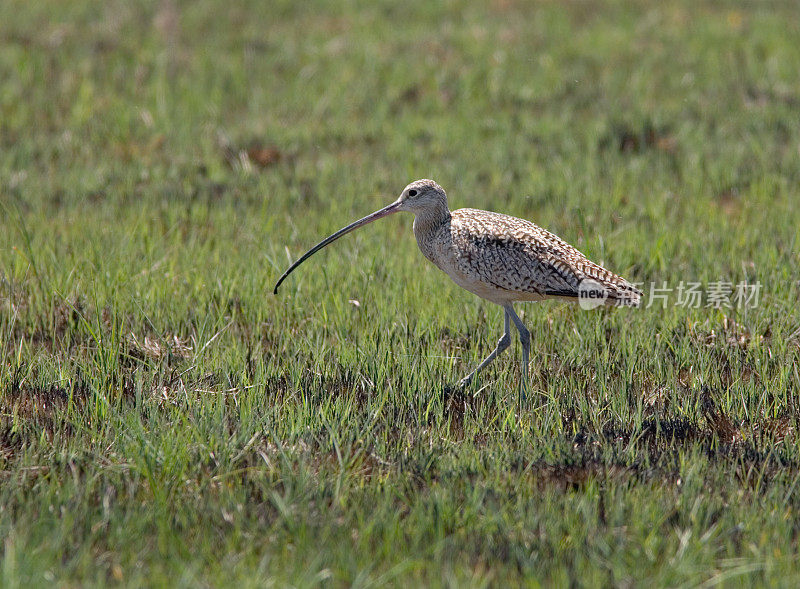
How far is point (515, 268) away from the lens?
569 centimetres

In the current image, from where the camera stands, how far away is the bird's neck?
6.12 metres

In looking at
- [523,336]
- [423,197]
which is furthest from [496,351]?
[423,197]

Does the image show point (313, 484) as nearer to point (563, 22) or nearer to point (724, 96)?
point (724, 96)

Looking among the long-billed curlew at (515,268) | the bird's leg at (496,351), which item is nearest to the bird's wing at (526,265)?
the long-billed curlew at (515,268)

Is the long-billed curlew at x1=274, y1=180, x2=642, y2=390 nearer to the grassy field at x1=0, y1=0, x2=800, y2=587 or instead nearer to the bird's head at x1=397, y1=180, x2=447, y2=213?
the bird's head at x1=397, y1=180, x2=447, y2=213

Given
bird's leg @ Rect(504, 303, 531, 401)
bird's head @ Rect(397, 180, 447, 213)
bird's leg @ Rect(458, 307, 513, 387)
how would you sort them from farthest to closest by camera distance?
bird's head @ Rect(397, 180, 447, 213) → bird's leg @ Rect(504, 303, 531, 401) → bird's leg @ Rect(458, 307, 513, 387)

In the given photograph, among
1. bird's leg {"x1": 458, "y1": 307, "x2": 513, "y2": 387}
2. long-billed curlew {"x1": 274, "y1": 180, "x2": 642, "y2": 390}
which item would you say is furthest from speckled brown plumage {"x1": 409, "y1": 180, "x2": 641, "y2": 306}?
bird's leg {"x1": 458, "y1": 307, "x2": 513, "y2": 387}

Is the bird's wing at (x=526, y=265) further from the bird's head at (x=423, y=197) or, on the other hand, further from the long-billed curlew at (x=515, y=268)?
the bird's head at (x=423, y=197)

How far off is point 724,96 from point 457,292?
5.64 metres

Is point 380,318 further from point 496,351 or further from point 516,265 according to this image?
point 516,265

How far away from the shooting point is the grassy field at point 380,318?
→ 13.1ft

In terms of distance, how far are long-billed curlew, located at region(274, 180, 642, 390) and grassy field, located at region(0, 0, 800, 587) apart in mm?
370

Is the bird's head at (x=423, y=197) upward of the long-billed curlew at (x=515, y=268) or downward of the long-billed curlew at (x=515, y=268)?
upward

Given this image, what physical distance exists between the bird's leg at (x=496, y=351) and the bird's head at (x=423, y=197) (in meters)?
0.78
